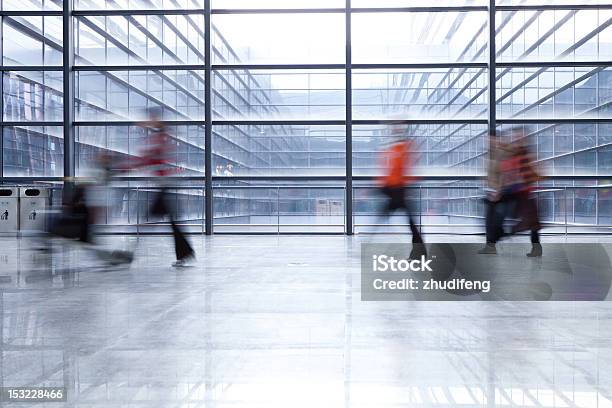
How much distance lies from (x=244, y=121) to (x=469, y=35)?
17.4ft

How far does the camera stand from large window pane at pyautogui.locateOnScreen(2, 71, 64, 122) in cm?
1267

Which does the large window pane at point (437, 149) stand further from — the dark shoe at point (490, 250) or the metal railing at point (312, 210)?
the dark shoe at point (490, 250)

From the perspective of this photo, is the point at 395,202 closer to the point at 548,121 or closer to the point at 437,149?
the point at 437,149

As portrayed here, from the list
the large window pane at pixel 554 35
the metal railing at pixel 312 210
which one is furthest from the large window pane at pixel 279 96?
the large window pane at pixel 554 35

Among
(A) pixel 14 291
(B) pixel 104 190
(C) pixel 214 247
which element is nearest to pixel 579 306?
(A) pixel 14 291

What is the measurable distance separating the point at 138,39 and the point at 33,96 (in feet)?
8.75

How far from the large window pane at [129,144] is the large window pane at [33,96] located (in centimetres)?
92

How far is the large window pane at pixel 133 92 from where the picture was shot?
12805 millimetres

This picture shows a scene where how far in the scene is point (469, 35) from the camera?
41.3ft

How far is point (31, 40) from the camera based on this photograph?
1285cm

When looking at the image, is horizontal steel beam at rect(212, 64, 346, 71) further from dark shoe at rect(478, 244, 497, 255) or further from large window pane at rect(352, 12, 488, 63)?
dark shoe at rect(478, 244, 497, 255)

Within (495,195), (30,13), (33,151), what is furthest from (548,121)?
(30,13)

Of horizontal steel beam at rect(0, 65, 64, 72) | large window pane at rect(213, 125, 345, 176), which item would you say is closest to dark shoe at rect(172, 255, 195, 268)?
large window pane at rect(213, 125, 345, 176)

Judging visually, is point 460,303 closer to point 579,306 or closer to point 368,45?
point 579,306
